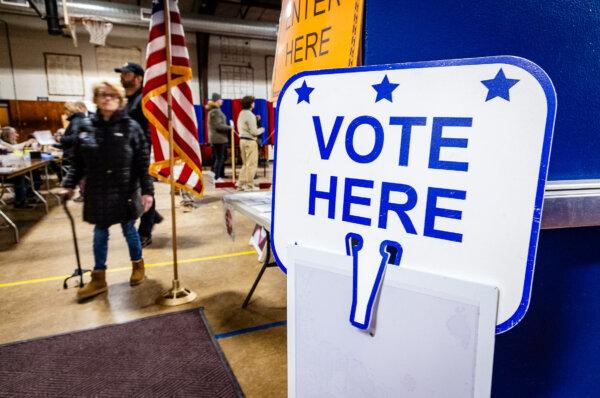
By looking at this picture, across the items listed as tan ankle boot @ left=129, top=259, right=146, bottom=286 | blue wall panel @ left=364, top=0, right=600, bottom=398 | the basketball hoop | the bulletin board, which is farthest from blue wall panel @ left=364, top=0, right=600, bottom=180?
the bulletin board

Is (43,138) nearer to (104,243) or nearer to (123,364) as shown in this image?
(104,243)

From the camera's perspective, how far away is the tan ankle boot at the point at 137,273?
311 centimetres

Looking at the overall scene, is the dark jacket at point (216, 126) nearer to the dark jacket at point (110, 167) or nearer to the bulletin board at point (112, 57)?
the dark jacket at point (110, 167)

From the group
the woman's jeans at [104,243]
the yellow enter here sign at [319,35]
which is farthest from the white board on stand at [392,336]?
the woman's jeans at [104,243]

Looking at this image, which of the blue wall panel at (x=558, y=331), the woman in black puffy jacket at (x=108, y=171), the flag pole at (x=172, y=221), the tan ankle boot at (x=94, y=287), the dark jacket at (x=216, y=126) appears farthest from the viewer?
the dark jacket at (x=216, y=126)

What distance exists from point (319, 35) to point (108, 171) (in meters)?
2.24

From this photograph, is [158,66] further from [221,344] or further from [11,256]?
[11,256]

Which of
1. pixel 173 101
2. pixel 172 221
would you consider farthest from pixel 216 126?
pixel 172 221

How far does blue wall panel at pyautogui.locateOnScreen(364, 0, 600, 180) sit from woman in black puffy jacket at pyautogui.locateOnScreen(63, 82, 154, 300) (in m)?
2.34

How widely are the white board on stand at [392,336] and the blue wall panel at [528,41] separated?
0.62 meters

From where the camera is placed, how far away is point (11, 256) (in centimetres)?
381

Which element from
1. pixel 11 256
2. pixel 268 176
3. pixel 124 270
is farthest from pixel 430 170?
pixel 268 176

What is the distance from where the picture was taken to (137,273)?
10.3 feet

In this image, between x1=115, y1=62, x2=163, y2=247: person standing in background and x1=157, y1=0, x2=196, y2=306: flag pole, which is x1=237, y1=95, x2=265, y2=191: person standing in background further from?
x1=157, y1=0, x2=196, y2=306: flag pole
